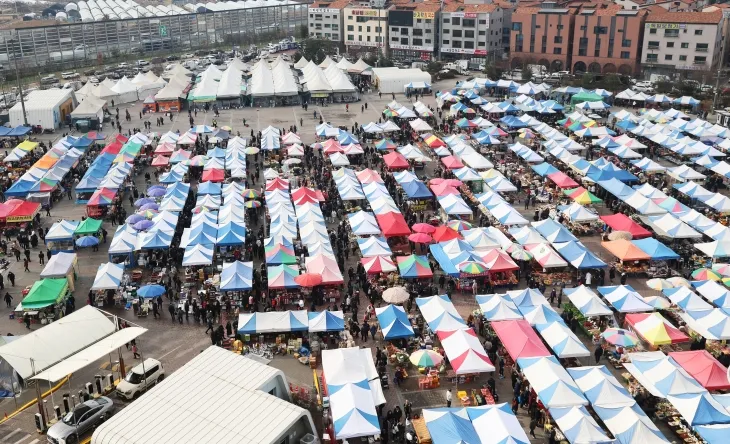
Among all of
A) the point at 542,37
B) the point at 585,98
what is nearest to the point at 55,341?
the point at 585,98

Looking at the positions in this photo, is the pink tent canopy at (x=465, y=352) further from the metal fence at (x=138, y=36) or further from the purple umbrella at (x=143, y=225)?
the metal fence at (x=138, y=36)

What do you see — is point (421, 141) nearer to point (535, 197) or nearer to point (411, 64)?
point (535, 197)

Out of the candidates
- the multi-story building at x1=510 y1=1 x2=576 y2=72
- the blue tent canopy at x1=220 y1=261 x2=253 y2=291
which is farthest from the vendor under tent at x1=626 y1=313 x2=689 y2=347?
the multi-story building at x1=510 y1=1 x2=576 y2=72

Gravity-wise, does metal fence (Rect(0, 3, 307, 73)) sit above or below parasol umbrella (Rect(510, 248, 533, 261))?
above

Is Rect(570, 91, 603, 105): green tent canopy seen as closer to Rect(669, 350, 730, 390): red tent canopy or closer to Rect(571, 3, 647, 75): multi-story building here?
Rect(571, 3, 647, 75): multi-story building

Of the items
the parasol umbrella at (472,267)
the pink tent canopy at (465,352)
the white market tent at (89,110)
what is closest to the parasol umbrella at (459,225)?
the parasol umbrella at (472,267)

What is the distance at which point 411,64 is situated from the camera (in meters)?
71.1

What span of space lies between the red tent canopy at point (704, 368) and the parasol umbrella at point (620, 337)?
1.13 metres

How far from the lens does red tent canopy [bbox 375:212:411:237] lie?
26812 millimetres

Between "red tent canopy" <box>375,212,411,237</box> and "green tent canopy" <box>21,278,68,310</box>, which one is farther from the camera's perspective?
"red tent canopy" <box>375,212,411,237</box>

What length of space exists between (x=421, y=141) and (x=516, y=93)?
15335 millimetres

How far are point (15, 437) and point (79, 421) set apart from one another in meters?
1.77

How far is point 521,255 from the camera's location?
24.7 m

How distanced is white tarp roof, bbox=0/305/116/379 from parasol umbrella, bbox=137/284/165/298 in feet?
8.45
